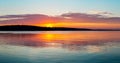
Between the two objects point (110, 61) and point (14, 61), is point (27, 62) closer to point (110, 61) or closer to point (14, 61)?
point (14, 61)

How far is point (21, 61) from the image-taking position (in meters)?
13.9

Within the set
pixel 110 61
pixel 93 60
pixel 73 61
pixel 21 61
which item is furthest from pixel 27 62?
pixel 110 61

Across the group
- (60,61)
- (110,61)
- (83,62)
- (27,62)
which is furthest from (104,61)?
(27,62)

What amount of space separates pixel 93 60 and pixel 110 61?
0.92 meters

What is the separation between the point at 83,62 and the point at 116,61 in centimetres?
175

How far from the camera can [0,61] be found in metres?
13.8

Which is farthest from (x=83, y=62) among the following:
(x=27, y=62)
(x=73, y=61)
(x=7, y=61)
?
(x=7, y=61)

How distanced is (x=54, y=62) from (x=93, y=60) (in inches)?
86.2

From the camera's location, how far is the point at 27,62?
13609mm

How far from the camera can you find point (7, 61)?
13.9 meters

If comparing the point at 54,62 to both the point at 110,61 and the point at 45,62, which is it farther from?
the point at 110,61

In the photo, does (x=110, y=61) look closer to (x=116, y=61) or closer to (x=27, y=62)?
(x=116, y=61)

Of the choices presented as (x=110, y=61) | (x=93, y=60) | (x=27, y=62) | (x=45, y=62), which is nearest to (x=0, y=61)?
(x=27, y=62)

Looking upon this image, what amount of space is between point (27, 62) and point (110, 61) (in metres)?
4.43
